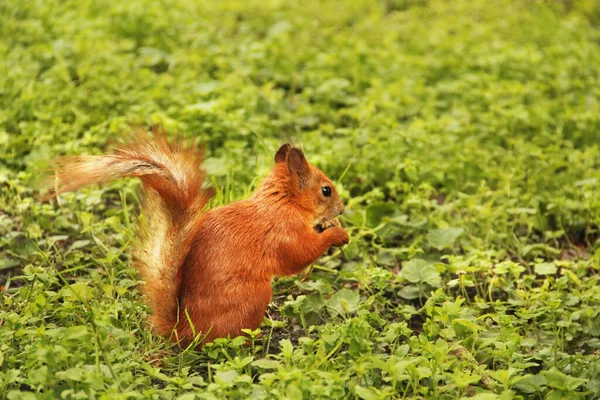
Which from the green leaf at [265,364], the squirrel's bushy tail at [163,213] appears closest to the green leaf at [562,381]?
the green leaf at [265,364]

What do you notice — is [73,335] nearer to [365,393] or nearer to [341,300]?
[365,393]

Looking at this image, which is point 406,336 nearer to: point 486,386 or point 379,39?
point 486,386

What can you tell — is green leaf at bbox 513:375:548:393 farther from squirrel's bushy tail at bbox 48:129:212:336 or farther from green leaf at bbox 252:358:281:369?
squirrel's bushy tail at bbox 48:129:212:336

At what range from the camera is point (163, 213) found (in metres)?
3.15

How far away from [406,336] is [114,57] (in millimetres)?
3380

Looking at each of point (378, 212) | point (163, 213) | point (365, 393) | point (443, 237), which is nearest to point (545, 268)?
point (443, 237)

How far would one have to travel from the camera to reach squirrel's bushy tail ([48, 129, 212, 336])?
10.1 feet

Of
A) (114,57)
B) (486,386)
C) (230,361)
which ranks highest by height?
(114,57)

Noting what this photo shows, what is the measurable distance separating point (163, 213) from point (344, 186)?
4.82 feet

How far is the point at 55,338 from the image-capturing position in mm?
2846

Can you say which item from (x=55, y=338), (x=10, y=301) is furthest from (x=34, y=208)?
(x=55, y=338)

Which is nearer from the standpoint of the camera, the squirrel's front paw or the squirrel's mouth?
the squirrel's front paw

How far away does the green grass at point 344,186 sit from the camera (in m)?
2.95

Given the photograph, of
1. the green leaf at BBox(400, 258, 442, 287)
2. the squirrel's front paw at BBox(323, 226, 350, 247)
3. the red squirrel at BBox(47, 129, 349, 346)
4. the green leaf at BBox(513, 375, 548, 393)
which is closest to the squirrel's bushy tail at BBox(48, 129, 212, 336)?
the red squirrel at BBox(47, 129, 349, 346)
